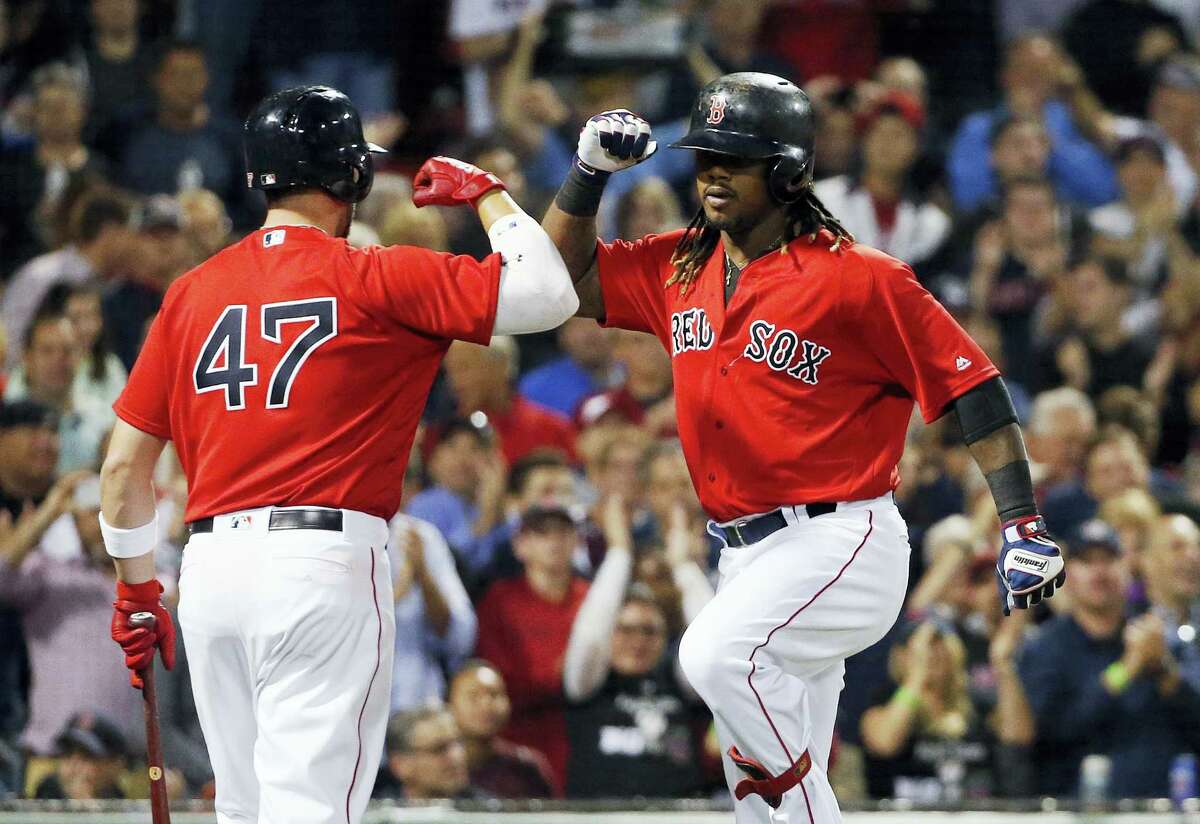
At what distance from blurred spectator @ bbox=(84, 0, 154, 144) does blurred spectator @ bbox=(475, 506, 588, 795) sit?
324 cm

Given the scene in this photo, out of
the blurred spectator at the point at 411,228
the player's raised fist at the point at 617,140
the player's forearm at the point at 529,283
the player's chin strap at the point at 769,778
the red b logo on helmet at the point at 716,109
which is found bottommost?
the blurred spectator at the point at 411,228

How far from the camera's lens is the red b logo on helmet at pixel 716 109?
169 inches

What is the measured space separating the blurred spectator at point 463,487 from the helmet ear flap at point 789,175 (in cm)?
294

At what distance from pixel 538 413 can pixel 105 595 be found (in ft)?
6.70

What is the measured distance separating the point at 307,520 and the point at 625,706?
9.27 feet

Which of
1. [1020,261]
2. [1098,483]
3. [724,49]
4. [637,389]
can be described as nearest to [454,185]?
[637,389]

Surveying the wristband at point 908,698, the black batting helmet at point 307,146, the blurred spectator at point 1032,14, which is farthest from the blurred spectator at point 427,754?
the blurred spectator at point 1032,14

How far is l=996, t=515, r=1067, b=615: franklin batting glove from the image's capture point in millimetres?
4121

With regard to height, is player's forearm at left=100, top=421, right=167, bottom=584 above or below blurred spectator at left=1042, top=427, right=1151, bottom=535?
above

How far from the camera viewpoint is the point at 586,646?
21.5 ft

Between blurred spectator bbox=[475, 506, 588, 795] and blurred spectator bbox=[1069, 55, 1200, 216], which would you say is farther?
blurred spectator bbox=[1069, 55, 1200, 216]

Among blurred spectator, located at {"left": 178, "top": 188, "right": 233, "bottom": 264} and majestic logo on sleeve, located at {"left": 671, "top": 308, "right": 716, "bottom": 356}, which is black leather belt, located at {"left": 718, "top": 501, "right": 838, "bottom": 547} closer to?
majestic logo on sleeve, located at {"left": 671, "top": 308, "right": 716, "bottom": 356}

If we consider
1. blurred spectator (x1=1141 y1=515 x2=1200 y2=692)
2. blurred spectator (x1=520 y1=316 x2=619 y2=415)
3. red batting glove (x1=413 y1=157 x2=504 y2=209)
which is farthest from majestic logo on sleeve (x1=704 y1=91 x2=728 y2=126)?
blurred spectator (x1=520 y1=316 x2=619 y2=415)

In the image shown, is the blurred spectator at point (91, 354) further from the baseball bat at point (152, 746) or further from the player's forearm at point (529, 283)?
the player's forearm at point (529, 283)
